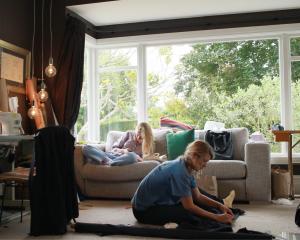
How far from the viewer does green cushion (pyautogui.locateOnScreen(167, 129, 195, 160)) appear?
4.59 meters

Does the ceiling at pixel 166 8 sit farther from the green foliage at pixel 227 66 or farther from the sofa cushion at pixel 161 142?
the sofa cushion at pixel 161 142

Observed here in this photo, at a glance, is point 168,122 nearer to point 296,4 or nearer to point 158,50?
point 158,50

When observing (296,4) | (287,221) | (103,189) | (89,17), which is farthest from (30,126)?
(296,4)

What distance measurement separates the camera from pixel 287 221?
313cm

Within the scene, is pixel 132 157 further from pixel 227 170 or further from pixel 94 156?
pixel 227 170

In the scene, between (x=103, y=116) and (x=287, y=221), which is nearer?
(x=287, y=221)

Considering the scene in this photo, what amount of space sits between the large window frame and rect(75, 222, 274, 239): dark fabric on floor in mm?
2720

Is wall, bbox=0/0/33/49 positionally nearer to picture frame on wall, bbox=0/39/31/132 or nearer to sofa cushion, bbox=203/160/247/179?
picture frame on wall, bbox=0/39/31/132

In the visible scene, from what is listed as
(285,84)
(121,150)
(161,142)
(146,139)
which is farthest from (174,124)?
(285,84)

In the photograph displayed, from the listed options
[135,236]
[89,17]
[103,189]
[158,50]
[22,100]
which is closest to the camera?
[135,236]

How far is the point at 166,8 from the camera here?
509 cm

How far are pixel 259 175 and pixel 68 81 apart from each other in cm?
270

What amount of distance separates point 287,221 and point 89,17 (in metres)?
3.87

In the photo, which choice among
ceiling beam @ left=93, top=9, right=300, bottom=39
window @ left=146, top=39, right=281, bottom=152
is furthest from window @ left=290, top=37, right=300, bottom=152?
ceiling beam @ left=93, top=9, right=300, bottom=39
